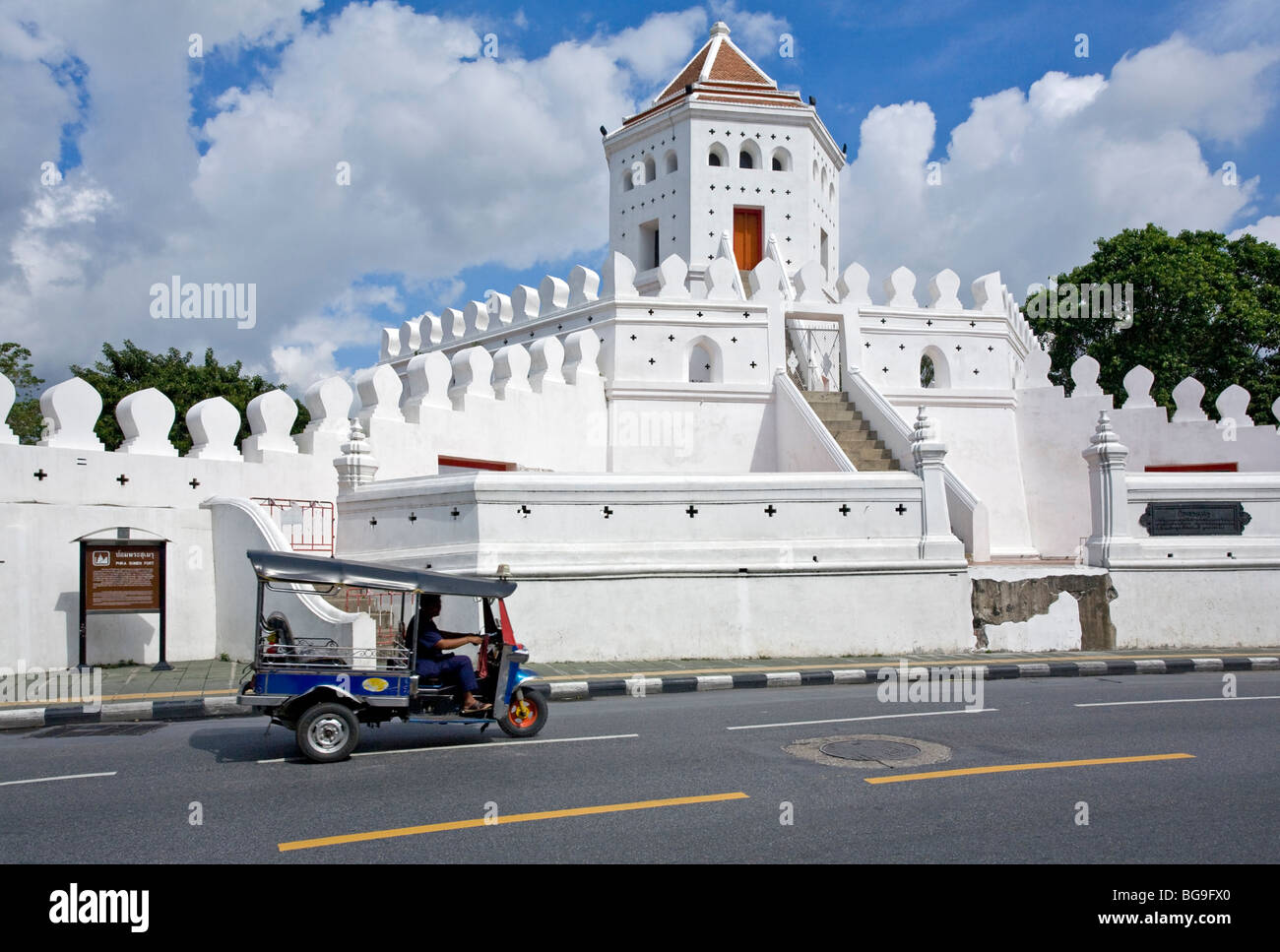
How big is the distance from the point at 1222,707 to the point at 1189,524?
628 cm

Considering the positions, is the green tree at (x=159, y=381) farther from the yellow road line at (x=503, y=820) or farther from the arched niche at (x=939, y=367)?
the yellow road line at (x=503, y=820)

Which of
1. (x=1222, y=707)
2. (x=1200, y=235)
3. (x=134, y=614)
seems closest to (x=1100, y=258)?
(x=1200, y=235)

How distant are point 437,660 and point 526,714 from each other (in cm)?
90

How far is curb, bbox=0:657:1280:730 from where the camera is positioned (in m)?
9.79

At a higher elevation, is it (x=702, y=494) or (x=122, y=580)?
(x=702, y=494)

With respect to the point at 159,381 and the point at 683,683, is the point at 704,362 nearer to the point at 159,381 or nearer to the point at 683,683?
the point at 683,683

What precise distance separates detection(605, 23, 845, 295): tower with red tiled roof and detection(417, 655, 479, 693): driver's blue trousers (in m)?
18.6

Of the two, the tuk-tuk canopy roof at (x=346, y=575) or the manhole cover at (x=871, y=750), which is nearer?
the manhole cover at (x=871, y=750)

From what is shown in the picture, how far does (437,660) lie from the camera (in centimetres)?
820

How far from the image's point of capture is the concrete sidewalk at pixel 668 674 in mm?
9977

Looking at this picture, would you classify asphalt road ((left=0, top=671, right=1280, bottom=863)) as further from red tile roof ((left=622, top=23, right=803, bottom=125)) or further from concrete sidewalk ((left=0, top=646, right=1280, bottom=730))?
red tile roof ((left=622, top=23, right=803, bottom=125))

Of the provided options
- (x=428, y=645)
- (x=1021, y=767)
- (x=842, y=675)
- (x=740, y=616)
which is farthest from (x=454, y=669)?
(x=740, y=616)

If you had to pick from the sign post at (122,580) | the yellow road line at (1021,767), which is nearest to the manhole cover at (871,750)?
the yellow road line at (1021,767)
